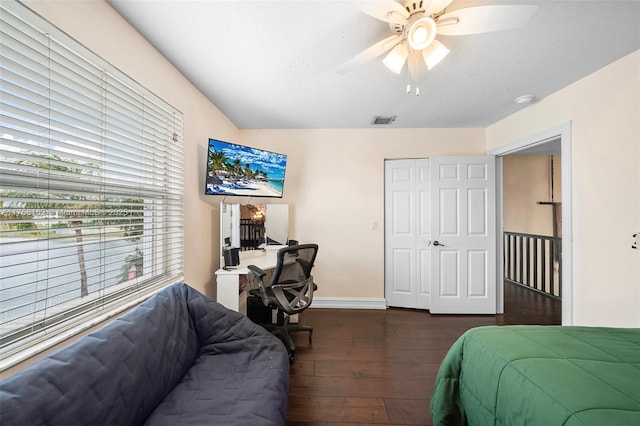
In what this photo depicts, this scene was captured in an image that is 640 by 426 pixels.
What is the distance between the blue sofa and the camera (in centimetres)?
82

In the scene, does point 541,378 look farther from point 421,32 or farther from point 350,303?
point 350,303

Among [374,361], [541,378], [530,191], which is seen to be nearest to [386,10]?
[541,378]

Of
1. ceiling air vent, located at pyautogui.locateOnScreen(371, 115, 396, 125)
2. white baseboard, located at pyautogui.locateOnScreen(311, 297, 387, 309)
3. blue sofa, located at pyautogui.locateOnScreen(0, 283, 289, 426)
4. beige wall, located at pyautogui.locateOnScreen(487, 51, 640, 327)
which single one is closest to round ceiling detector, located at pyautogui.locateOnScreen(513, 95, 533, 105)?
beige wall, located at pyautogui.locateOnScreen(487, 51, 640, 327)

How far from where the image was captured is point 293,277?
2.29 m

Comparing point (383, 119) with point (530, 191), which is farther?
point (530, 191)

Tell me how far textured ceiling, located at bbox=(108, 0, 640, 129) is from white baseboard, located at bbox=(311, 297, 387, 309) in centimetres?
244

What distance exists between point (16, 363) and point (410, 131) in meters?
3.83

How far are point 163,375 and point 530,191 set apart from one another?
230 inches

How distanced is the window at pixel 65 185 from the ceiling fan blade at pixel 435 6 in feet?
5.87

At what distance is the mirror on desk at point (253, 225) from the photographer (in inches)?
101

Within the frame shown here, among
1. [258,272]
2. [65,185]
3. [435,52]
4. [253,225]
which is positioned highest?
[435,52]

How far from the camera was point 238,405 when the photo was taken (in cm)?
114

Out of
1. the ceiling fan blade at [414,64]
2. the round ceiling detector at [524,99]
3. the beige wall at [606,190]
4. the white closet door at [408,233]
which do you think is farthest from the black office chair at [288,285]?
the round ceiling detector at [524,99]

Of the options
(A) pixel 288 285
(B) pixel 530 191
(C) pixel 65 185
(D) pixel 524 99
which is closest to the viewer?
(C) pixel 65 185
